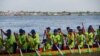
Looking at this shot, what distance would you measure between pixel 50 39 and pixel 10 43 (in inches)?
30.1

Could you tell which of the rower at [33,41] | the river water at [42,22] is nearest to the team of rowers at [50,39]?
the rower at [33,41]

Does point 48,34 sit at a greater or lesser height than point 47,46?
greater

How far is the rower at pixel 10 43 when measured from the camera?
6.52m

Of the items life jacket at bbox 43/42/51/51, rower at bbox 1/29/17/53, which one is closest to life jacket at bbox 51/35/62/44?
life jacket at bbox 43/42/51/51

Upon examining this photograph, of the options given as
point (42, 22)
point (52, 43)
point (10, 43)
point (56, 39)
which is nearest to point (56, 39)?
point (56, 39)

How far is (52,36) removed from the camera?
683cm

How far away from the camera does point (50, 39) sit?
268 inches

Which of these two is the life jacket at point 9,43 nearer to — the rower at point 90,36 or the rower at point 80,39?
the rower at point 80,39

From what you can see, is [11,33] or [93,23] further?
A: [93,23]

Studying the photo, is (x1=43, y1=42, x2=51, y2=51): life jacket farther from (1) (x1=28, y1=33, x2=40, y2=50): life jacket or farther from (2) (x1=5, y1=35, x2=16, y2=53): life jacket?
(2) (x1=5, y1=35, x2=16, y2=53): life jacket

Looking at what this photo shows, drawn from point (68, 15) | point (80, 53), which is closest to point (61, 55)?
point (80, 53)

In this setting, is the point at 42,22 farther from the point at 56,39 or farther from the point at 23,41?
the point at 23,41

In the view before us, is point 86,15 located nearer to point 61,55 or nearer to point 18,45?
point 61,55
